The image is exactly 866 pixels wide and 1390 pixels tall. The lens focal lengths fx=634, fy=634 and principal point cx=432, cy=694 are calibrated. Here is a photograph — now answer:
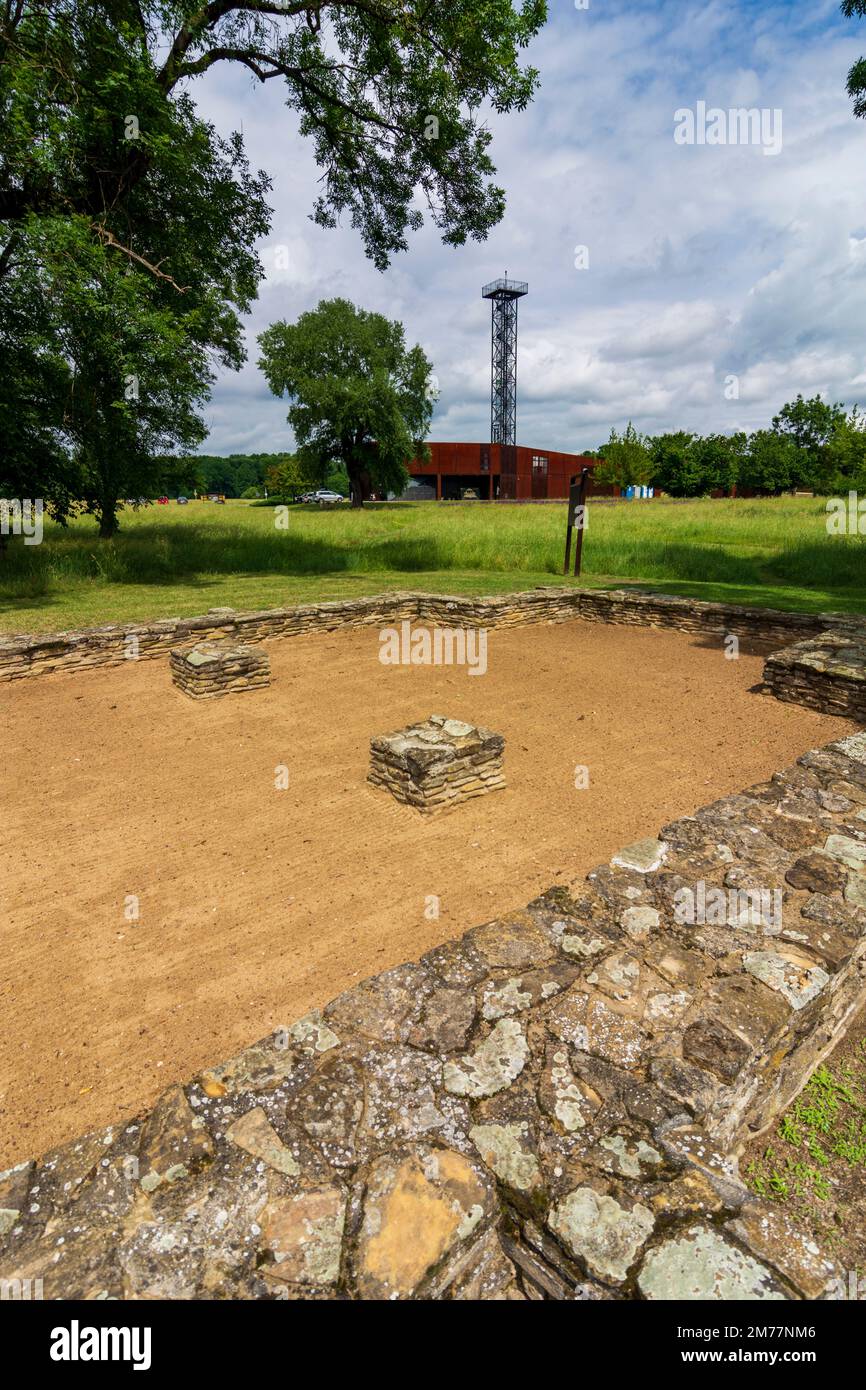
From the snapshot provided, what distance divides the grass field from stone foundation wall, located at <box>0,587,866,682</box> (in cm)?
169

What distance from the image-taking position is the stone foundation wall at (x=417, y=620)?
30.0 ft

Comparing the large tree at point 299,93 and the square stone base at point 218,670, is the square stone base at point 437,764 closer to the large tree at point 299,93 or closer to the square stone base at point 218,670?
the square stone base at point 218,670

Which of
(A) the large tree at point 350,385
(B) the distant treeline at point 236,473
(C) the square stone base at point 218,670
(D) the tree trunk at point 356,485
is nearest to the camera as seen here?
(C) the square stone base at point 218,670

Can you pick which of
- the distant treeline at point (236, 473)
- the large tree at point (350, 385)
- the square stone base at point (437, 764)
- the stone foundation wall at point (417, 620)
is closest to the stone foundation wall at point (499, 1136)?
the square stone base at point (437, 764)

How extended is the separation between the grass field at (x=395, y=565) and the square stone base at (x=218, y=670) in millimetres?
3764

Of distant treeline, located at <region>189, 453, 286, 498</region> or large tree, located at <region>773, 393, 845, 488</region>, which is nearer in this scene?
large tree, located at <region>773, 393, 845, 488</region>

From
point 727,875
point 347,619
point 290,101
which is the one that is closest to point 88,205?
point 290,101

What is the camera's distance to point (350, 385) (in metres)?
36.8

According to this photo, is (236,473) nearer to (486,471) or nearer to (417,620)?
(486,471)

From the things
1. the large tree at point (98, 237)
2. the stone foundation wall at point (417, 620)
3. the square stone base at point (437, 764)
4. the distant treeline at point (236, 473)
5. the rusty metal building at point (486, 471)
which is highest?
the distant treeline at point (236, 473)

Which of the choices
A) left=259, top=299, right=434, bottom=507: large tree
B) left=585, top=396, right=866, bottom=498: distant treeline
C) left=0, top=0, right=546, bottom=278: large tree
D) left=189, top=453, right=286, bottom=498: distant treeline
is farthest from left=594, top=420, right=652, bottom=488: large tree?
left=189, top=453, right=286, bottom=498: distant treeline

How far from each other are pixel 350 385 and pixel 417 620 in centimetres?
2921

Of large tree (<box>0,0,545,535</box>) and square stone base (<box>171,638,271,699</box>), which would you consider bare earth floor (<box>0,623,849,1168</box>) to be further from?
large tree (<box>0,0,545,535</box>)

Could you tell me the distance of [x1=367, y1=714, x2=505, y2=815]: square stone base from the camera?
536 cm
